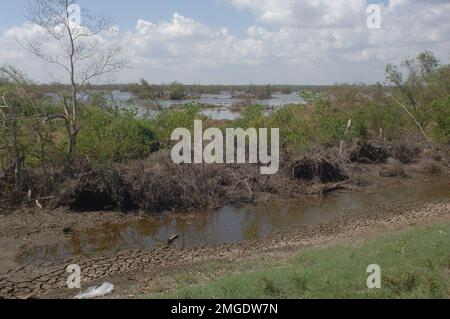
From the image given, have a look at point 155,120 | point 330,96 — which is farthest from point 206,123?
point 330,96

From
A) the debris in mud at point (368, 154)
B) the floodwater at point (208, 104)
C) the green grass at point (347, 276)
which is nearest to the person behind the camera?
the green grass at point (347, 276)

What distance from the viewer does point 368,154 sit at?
23578mm

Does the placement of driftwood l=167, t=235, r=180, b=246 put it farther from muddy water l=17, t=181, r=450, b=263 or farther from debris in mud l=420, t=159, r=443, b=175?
debris in mud l=420, t=159, r=443, b=175

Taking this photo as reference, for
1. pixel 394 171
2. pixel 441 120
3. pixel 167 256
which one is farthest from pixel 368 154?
pixel 167 256

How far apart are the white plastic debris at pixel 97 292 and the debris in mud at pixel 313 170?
1128 centimetres

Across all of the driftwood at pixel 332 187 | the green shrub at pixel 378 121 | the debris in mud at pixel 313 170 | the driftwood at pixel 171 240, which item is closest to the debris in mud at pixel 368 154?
the green shrub at pixel 378 121

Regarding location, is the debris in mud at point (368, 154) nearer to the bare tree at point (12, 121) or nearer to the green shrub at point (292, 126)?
the green shrub at point (292, 126)

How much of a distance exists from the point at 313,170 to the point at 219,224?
6.25 m

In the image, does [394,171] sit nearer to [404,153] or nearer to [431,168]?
[431,168]

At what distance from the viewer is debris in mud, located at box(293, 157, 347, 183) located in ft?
63.3

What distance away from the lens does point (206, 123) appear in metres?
23.1

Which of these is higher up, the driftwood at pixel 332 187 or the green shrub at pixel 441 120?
the green shrub at pixel 441 120

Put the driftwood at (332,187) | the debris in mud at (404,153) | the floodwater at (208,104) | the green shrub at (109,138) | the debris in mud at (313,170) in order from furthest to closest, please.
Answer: the floodwater at (208,104) < the debris in mud at (404,153) < the debris in mud at (313,170) < the driftwood at (332,187) < the green shrub at (109,138)

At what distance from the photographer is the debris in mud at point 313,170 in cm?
1930
